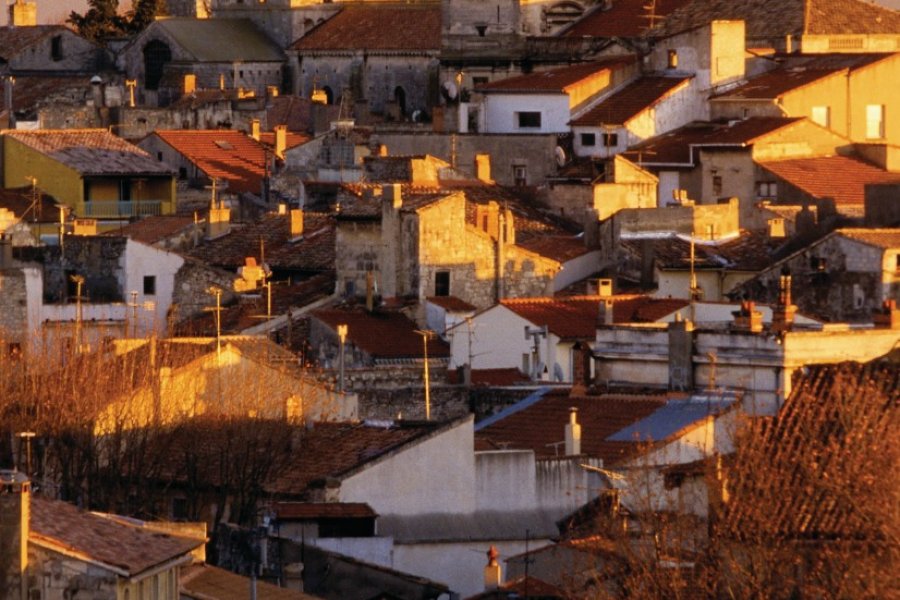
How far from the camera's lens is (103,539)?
3850 cm

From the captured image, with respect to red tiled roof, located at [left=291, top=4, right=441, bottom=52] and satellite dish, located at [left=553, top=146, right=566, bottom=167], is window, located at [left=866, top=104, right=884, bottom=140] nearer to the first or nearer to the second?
satellite dish, located at [left=553, top=146, right=566, bottom=167]

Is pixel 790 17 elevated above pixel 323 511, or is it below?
above

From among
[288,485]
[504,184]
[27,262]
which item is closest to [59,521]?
[288,485]

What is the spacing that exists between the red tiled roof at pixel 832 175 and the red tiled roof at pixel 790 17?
12132 mm

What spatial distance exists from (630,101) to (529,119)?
276 cm

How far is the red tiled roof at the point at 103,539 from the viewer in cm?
3759

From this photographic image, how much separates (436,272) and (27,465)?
686 inches

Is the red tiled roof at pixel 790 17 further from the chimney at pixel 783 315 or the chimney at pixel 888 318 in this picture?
the chimney at pixel 888 318

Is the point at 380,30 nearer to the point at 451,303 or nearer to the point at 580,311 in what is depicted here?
the point at 451,303

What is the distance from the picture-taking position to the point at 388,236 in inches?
2640

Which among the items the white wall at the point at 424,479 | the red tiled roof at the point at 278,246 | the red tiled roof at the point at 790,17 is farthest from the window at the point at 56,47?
the white wall at the point at 424,479

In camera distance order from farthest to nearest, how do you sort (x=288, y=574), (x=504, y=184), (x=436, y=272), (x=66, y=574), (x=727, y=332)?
(x=504, y=184) → (x=436, y=272) → (x=727, y=332) → (x=288, y=574) → (x=66, y=574)

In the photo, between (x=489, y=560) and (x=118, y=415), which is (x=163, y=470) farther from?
(x=489, y=560)

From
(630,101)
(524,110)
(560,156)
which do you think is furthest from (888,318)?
(524,110)
